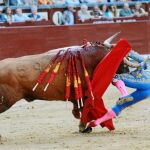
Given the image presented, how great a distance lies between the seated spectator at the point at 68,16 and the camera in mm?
15297

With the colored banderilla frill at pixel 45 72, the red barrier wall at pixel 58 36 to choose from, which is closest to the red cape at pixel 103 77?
the colored banderilla frill at pixel 45 72

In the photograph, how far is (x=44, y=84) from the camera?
6.95m

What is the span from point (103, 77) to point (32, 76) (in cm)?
78

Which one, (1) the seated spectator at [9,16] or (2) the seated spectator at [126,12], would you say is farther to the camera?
(2) the seated spectator at [126,12]

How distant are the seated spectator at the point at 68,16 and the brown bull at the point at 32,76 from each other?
8169mm

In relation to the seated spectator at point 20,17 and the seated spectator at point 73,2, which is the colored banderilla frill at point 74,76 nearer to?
the seated spectator at point 20,17

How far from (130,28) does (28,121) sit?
893cm

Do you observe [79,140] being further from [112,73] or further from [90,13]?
[90,13]

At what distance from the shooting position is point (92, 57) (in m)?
7.11

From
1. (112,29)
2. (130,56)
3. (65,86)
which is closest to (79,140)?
(65,86)

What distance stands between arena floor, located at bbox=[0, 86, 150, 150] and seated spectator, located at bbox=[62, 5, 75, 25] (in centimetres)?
546

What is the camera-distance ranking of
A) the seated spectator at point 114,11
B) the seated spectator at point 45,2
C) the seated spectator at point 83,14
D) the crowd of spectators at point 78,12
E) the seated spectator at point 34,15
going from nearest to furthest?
the crowd of spectators at point 78,12 → the seated spectator at point 34,15 → the seated spectator at point 45,2 → the seated spectator at point 83,14 → the seated spectator at point 114,11

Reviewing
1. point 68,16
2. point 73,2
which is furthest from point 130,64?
point 73,2

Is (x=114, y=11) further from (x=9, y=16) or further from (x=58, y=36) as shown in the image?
(x=9, y=16)
